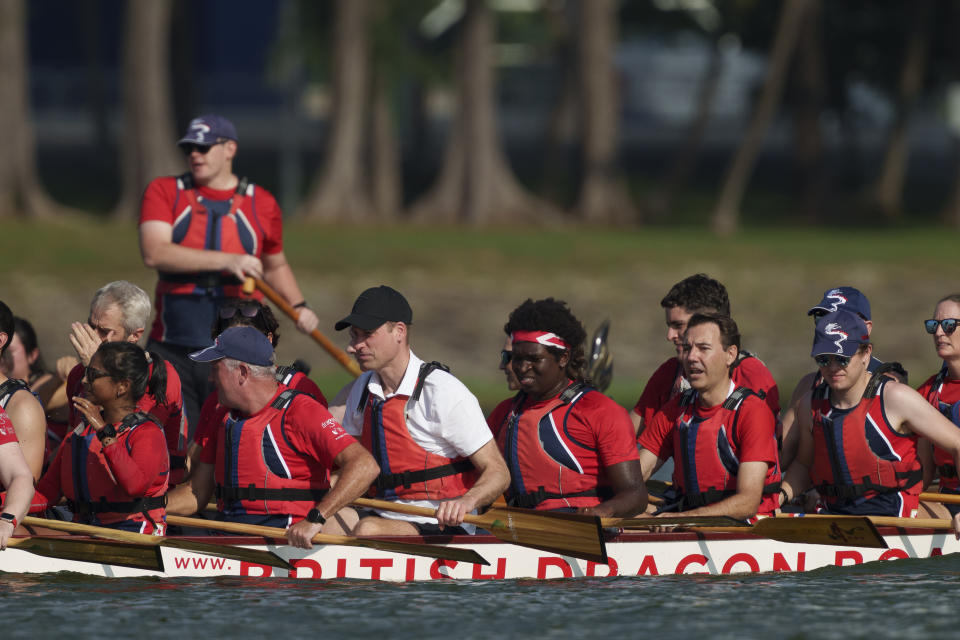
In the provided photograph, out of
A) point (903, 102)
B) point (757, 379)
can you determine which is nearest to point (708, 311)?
point (757, 379)

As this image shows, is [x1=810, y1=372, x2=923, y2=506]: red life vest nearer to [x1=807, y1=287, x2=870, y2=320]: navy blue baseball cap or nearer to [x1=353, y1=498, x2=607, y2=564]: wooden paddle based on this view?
[x1=807, y1=287, x2=870, y2=320]: navy blue baseball cap

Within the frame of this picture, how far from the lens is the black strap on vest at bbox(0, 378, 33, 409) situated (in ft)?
32.1

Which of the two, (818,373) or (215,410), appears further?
(818,373)

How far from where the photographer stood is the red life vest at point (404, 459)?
10055mm

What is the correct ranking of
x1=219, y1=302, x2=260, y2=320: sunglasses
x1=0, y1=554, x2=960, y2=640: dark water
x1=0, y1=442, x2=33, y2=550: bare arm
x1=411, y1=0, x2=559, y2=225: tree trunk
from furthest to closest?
1. x1=411, y1=0, x2=559, y2=225: tree trunk
2. x1=219, y1=302, x2=260, y2=320: sunglasses
3. x1=0, y1=554, x2=960, y2=640: dark water
4. x1=0, y1=442, x2=33, y2=550: bare arm

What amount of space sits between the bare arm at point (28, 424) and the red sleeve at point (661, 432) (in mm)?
3646

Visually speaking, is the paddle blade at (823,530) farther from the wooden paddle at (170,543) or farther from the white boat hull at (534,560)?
the wooden paddle at (170,543)

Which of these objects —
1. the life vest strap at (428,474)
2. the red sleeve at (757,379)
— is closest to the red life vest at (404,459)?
the life vest strap at (428,474)

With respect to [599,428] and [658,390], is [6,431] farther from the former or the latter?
[658,390]

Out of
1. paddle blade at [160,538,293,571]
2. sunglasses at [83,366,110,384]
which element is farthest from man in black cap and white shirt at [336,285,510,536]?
sunglasses at [83,366,110,384]

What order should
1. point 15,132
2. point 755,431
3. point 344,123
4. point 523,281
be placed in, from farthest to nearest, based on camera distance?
point 344,123 < point 15,132 < point 523,281 < point 755,431

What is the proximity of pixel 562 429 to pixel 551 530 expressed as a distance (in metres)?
0.59

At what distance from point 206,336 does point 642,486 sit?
11.4 feet

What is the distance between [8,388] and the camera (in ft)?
32.3
